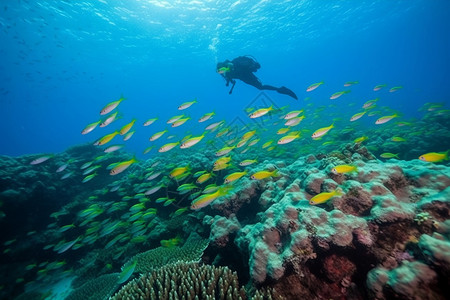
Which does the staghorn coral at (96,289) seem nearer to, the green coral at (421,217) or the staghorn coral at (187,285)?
the staghorn coral at (187,285)

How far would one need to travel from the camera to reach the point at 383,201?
2.94 meters

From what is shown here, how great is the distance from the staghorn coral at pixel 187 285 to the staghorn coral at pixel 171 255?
36.3 inches

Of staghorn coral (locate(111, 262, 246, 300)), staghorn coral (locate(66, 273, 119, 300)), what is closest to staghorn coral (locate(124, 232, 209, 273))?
staghorn coral (locate(111, 262, 246, 300))

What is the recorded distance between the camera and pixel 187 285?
351 centimetres

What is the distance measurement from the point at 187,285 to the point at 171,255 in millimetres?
2282

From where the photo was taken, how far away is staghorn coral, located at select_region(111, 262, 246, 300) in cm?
327

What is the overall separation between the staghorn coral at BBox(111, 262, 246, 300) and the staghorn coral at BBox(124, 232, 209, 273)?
923 mm

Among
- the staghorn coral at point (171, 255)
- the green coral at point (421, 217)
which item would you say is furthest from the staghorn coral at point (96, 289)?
the green coral at point (421, 217)

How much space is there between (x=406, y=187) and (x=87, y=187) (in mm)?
16828

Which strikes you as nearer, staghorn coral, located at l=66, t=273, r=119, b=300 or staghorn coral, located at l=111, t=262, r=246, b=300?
staghorn coral, located at l=111, t=262, r=246, b=300

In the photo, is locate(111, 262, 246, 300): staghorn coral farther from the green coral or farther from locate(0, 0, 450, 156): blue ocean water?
locate(0, 0, 450, 156): blue ocean water

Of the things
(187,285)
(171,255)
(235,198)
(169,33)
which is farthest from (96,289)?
(169,33)

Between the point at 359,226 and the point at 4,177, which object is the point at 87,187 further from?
the point at 359,226

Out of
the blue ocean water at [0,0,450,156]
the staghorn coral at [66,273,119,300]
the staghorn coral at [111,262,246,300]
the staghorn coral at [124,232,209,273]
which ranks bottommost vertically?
the staghorn coral at [66,273,119,300]
